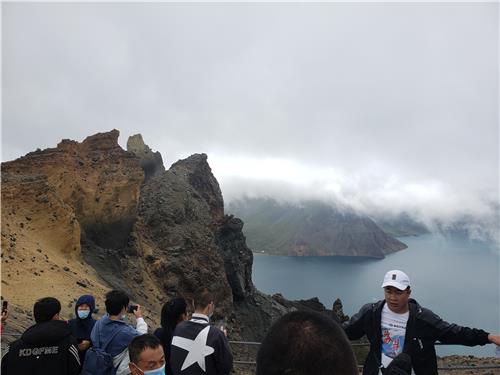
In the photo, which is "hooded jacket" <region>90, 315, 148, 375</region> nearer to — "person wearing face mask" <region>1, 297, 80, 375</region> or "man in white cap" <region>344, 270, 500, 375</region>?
"person wearing face mask" <region>1, 297, 80, 375</region>

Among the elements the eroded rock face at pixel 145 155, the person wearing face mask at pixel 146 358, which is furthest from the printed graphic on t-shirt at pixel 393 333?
the eroded rock face at pixel 145 155

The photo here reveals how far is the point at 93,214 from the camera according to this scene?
80.6ft

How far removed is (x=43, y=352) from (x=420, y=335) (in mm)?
4054

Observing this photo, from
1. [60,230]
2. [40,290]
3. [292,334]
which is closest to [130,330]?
[292,334]

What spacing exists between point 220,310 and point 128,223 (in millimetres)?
12189

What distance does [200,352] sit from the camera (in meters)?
3.84

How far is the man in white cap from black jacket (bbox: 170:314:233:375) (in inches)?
55.5

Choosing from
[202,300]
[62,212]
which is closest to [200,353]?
[202,300]

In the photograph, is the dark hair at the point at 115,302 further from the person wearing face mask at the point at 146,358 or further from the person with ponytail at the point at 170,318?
the person wearing face mask at the point at 146,358

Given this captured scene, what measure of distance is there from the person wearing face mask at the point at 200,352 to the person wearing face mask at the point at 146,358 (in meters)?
0.26

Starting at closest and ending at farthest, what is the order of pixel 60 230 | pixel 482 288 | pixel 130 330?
pixel 130 330, pixel 60 230, pixel 482 288

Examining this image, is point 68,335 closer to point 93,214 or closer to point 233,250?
point 93,214

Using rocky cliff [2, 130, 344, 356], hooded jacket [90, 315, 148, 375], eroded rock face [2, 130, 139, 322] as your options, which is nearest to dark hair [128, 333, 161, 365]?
hooded jacket [90, 315, 148, 375]

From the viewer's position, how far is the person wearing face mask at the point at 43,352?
3908 millimetres
